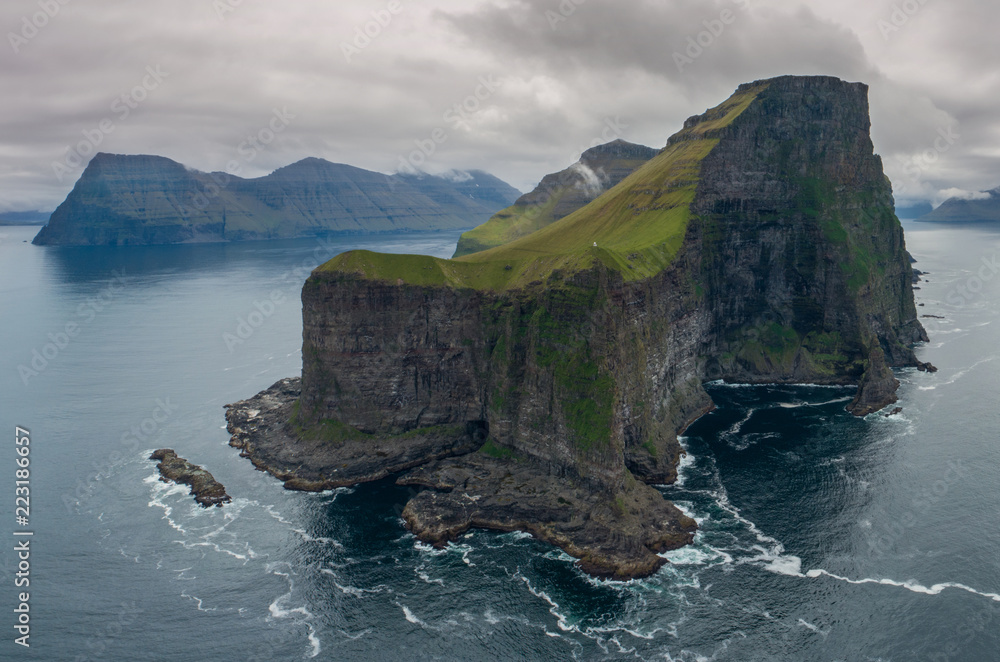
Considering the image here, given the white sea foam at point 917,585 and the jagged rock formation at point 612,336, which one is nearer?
the white sea foam at point 917,585

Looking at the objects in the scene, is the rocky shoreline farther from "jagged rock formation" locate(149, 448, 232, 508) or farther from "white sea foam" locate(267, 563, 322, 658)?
"white sea foam" locate(267, 563, 322, 658)

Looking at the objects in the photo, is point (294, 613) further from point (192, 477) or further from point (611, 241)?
point (611, 241)

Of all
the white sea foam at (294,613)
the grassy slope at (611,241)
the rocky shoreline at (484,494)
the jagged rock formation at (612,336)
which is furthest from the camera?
the grassy slope at (611,241)

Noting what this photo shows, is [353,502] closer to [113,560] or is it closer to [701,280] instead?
[113,560]

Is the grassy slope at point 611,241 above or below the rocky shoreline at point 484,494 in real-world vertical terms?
above

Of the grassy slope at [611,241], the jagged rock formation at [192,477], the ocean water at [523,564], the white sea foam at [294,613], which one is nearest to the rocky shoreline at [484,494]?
the ocean water at [523,564]

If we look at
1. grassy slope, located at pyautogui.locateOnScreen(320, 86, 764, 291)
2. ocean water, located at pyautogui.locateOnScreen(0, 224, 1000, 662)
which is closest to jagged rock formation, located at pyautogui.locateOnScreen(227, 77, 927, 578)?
grassy slope, located at pyautogui.locateOnScreen(320, 86, 764, 291)

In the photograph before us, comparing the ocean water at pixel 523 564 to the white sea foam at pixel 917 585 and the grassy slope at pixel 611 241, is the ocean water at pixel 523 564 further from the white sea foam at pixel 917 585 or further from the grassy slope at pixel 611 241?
the grassy slope at pixel 611 241
